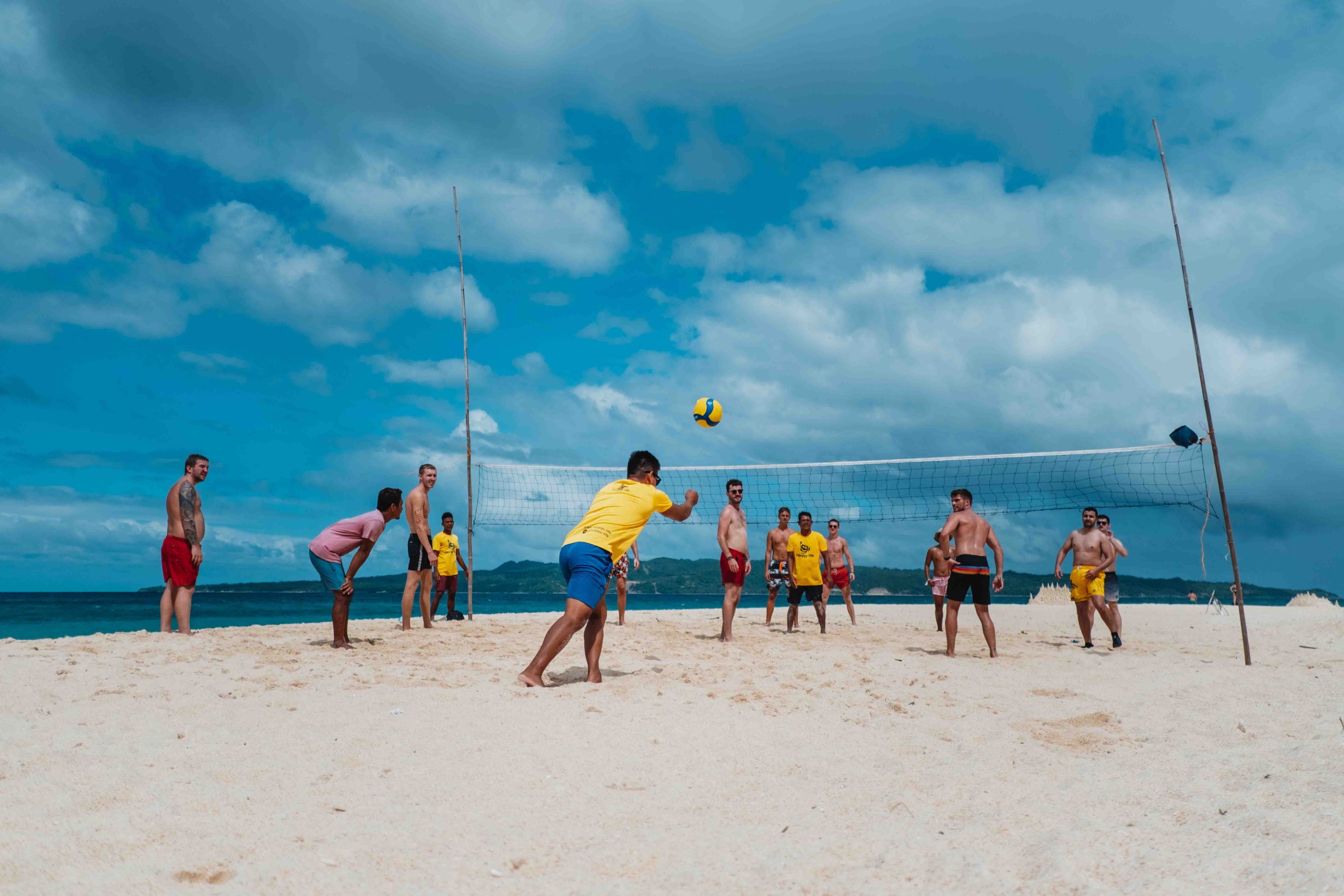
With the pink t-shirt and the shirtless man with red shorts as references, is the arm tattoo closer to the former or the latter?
the pink t-shirt

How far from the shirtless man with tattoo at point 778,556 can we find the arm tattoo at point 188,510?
5396 millimetres

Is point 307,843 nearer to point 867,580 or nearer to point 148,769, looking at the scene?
point 148,769

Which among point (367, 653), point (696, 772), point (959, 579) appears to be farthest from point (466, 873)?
point (959, 579)

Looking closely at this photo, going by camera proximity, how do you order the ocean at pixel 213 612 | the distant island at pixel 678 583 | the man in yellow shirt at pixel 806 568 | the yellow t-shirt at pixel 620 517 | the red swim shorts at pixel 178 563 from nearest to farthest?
the yellow t-shirt at pixel 620 517, the red swim shorts at pixel 178 563, the man in yellow shirt at pixel 806 568, the ocean at pixel 213 612, the distant island at pixel 678 583

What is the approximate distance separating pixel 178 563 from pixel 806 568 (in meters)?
5.79

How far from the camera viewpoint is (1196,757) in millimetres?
3186

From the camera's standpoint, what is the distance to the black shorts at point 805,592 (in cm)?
807

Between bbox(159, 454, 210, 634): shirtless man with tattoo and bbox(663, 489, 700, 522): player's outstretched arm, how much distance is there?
4.28 m

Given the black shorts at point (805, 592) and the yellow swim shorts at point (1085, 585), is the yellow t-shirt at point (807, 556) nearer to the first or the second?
the black shorts at point (805, 592)

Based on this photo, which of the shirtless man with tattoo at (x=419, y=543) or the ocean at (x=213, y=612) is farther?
the ocean at (x=213, y=612)

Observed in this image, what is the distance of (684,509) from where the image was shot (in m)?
4.43

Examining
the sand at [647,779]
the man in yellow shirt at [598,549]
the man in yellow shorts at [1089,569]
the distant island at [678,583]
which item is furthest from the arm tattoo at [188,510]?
the distant island at [678,583]

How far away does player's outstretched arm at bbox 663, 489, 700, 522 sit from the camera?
14.3 feet

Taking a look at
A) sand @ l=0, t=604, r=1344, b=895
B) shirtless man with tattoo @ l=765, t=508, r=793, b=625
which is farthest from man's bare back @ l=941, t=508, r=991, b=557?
shirtless man with tattoo @ l=765, t=508, r=793, b=625
